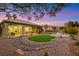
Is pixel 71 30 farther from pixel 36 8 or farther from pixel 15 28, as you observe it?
pixel 15 28

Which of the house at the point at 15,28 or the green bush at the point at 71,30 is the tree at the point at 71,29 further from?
the house at the point at 15,28

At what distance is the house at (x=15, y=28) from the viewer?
5.63 ft

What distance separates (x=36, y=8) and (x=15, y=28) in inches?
11.4

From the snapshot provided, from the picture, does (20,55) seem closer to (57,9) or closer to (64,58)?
(64,58)

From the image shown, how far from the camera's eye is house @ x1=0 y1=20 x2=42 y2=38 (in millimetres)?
1716

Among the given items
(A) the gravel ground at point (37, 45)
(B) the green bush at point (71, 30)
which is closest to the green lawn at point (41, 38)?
(A) the gravel ground at point (37, 45)

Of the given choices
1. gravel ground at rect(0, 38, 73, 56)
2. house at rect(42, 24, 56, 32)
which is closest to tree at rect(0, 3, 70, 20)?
house at rect(42, 24, 56, 32)

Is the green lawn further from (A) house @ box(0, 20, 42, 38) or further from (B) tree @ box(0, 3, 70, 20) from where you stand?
(B) tree @ box(0, 3, 70, 20)

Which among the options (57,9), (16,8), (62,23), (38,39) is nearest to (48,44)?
(38,39)

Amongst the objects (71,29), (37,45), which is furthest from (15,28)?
(71,29)

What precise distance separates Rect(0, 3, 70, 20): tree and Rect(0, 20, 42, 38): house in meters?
0.11

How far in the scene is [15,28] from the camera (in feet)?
5.65

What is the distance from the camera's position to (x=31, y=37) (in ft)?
5.60

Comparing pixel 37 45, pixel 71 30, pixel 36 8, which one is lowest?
pixel 37 45
